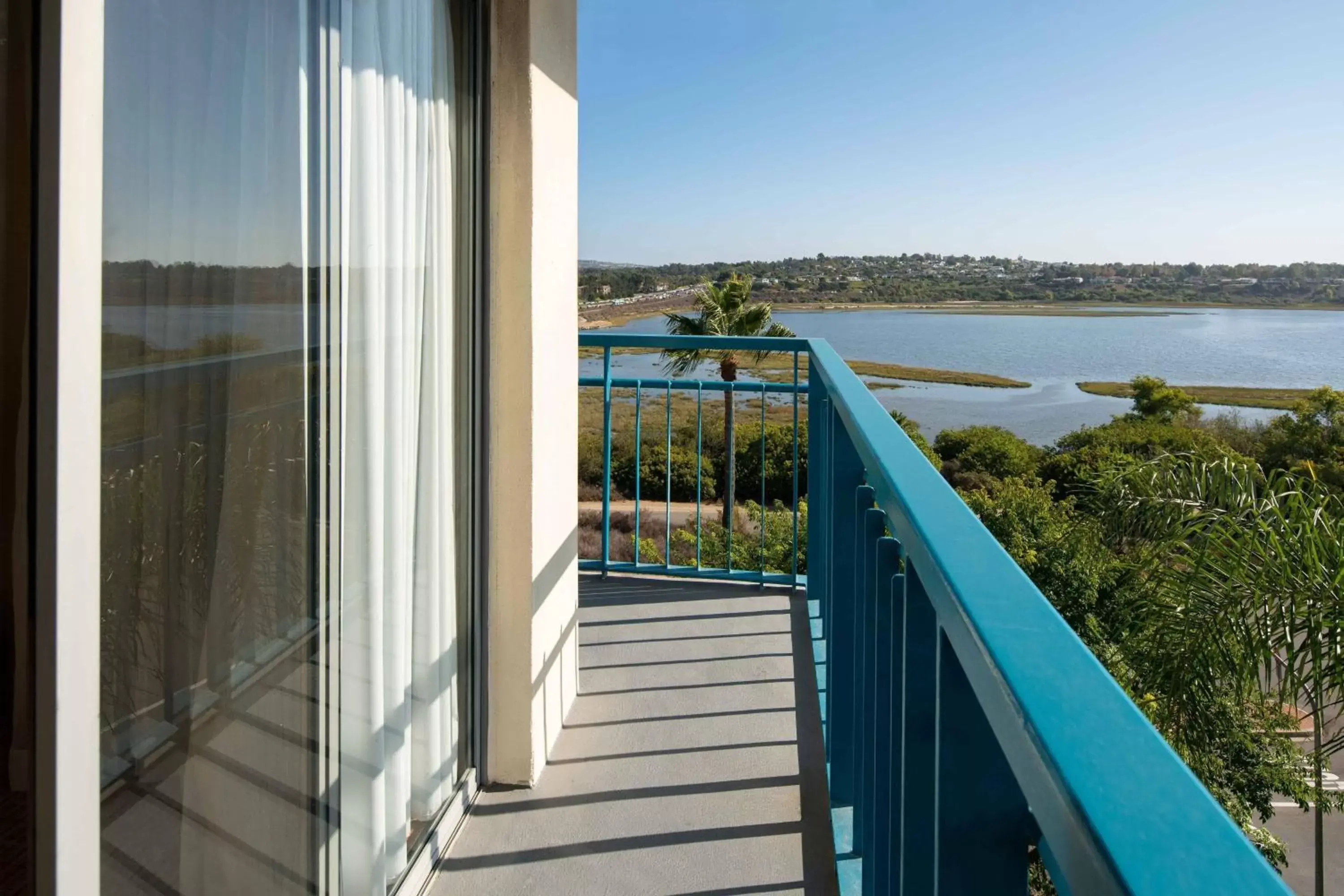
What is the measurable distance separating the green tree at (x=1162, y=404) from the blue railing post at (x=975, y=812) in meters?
29.7

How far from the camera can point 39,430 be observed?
2.75 feet

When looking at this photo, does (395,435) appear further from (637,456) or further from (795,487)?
(637,456)

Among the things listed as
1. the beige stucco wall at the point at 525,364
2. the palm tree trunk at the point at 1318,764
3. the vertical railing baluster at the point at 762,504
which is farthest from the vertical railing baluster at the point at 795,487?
the palm tree trunk at the point at 1318,764

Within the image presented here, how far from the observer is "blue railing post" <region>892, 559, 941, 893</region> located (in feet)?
2.76

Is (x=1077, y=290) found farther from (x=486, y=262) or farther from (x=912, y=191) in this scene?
(x=486, y=262)

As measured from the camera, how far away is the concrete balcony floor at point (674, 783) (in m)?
2.01

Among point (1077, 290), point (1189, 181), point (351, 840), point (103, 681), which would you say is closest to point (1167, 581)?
point (351, 840)

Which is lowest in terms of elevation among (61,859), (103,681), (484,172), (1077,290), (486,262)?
(61,859)

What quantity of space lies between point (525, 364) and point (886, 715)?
1.33 m

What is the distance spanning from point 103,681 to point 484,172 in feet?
4.85

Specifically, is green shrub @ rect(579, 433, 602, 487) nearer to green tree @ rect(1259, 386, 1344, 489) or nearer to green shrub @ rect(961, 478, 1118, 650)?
green shrub @ rect(961, 478, 1118, 650)

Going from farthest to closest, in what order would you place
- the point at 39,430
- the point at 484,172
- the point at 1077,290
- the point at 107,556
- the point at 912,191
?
the point at 912,191
the point at 1077,290
the point at 484,172
the point at 107,556
the point at 39,430

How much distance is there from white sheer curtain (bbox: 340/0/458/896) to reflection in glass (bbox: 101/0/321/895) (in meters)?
0.14

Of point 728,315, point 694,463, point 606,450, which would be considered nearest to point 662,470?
point 694,463
